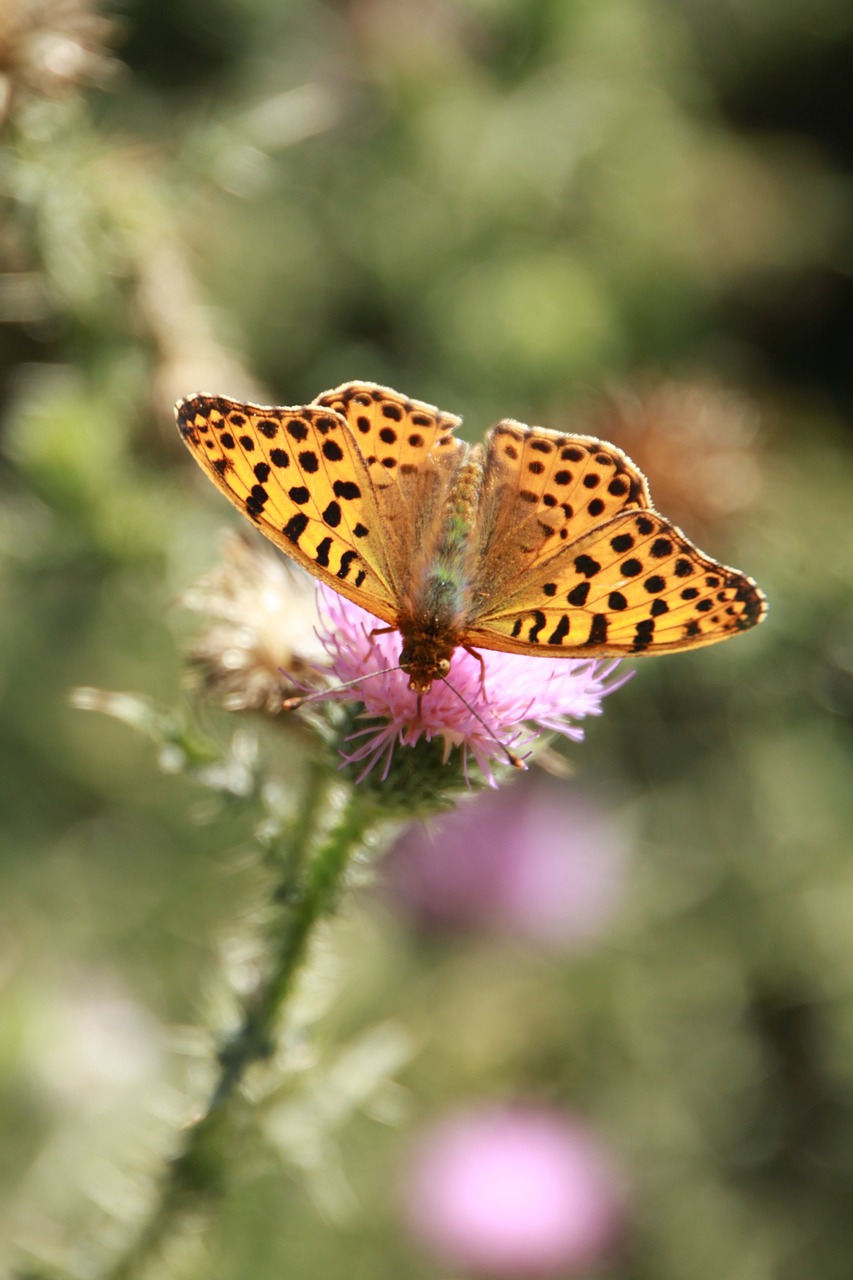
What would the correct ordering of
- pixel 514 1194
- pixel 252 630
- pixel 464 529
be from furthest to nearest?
pixel 514 1194, pixel 252 630, pixel 464 529

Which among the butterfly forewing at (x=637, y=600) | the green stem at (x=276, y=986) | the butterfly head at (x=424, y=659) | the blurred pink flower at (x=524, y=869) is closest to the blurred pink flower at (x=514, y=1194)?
the blurred pink flower at (x=524, y=869)

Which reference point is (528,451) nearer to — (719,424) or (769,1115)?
(719,424)

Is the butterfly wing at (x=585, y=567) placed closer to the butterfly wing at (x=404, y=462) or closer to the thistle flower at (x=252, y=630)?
the butterfly wing at (x=404, y=462)

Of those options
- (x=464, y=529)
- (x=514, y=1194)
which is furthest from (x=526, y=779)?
(x=464, y=529)

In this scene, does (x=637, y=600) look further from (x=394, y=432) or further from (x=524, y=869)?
(x=524, y=869)

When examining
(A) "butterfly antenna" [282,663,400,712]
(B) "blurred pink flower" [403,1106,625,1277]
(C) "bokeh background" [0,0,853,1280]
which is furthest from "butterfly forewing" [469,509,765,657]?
(B) "blurred pink flower" [403,1106,625,1277]

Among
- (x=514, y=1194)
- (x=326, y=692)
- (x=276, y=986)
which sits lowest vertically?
(x=514, y=1194)

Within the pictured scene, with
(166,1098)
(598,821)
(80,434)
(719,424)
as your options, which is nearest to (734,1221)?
(598,821)
